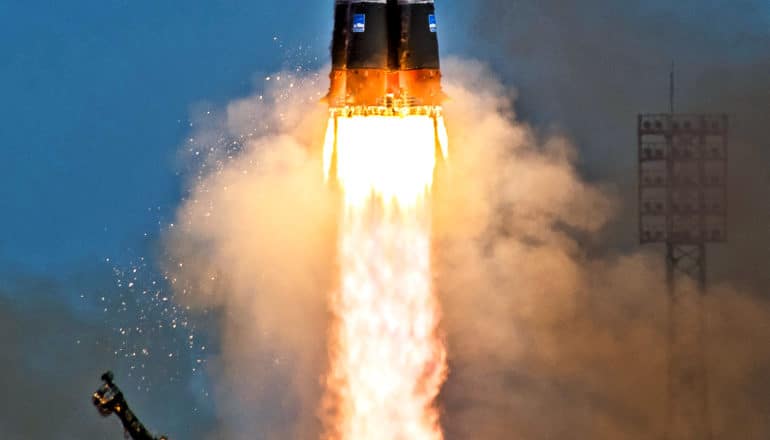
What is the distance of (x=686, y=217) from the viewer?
68500 millimetres

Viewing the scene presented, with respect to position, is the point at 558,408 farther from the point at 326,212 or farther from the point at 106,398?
the point at 106,398

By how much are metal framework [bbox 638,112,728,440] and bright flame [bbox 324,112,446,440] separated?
9.28m

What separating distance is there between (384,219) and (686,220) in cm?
1171

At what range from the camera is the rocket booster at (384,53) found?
193 ft

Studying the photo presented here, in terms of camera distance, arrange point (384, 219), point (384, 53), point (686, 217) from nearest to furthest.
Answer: point (384, 53)
point (384, 219)
point (686, 217)

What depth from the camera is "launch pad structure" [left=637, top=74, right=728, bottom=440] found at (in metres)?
68.0

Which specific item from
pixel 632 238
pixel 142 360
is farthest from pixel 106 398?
pixel 632 238

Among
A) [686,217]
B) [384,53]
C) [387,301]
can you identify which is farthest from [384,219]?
[686,217]

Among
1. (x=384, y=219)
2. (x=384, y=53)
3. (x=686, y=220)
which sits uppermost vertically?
(x=384, y=53)

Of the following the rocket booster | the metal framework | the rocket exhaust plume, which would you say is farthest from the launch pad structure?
the rocket booster

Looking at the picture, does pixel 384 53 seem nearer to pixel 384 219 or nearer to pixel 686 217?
pixel 384 219

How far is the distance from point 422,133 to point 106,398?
1032 cm

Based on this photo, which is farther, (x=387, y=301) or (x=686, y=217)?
(x=686, y=217)

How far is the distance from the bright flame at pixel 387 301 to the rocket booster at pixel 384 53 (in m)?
1.45
